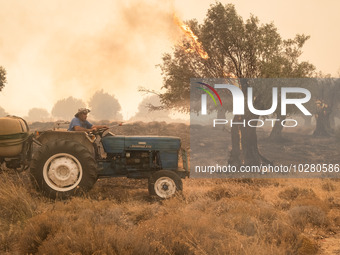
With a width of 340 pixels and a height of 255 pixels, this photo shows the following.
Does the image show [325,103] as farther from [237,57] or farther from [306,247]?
[306,247]

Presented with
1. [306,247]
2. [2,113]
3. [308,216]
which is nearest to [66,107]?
[2,113]

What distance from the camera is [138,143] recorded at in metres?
9.69

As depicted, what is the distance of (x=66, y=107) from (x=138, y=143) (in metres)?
127

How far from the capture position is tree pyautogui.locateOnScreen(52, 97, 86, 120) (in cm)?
12962

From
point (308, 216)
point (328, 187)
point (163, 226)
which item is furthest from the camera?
point (328, 187)

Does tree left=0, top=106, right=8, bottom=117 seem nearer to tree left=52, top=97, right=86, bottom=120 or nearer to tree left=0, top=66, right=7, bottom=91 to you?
tree left=52, top=97, right=86, bottom=120

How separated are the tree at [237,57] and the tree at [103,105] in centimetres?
9025

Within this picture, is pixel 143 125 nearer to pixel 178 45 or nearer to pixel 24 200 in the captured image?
pixel 178 45

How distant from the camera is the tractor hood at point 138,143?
377 inches

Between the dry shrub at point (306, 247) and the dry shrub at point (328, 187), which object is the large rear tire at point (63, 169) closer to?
the dry shrub at point (306, 247)

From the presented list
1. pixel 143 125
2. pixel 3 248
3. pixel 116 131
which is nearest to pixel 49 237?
pixel 3 248

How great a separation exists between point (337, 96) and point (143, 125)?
25600 millimetres

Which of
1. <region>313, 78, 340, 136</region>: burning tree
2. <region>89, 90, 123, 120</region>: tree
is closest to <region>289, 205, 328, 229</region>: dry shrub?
<region>313, 78, 340, 136</region>: burning tree

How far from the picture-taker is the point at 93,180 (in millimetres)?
8891
